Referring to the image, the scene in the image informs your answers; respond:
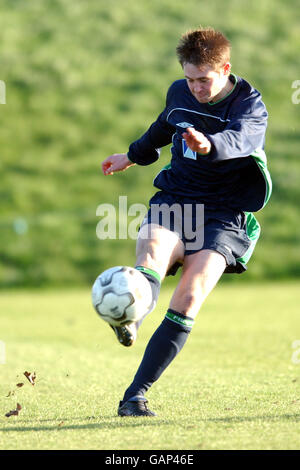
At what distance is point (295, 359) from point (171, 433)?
308 centimetres

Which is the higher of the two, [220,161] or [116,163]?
[116,163]

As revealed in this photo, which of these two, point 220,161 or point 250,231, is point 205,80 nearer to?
point 220,161

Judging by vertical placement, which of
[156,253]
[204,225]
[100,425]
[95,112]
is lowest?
[100,425]

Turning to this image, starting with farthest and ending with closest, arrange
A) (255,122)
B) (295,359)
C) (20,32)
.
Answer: (20,32), (295,359), (255,122)

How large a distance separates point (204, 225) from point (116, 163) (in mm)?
929

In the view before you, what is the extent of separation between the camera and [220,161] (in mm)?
4410

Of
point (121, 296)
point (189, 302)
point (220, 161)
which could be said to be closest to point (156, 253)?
point (189, 302)

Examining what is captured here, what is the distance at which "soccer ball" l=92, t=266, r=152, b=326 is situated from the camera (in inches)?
149

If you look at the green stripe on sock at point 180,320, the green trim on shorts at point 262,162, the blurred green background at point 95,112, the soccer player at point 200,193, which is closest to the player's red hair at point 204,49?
the soccer player at point 200,193

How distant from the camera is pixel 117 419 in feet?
13.0

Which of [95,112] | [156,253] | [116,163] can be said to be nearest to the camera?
[156,253]

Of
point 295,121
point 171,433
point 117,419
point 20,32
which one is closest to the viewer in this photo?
point 171,433
